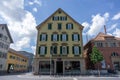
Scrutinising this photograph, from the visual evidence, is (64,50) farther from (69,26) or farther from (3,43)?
(3,43)

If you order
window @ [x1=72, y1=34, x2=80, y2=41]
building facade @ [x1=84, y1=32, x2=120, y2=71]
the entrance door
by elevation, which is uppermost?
window @ [x1=72, y1=34, x2=80, y2=41]

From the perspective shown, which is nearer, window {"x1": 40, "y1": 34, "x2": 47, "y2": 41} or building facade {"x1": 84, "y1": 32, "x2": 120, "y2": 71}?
window {"x1": 40, "y1": 34, "x2": 47, "y2": 41}

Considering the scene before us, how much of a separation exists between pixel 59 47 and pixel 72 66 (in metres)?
6.33

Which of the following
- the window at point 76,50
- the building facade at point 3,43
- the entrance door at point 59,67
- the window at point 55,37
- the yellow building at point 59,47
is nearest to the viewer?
the yellow building at point 59,47

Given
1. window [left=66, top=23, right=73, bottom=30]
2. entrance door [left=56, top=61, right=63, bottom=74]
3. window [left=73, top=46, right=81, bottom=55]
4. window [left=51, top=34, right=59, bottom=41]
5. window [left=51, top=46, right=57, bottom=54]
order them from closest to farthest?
1. entrance door [left=56, top=61, right=63, bottom=74]
2. window [left=51, top=46, right=57, bottom=54]
3. window [left=73, top=46, right=81, bottom=55]
4. window [left=51, top=34, right=59, bottom=41]
5. window [left=66, top=23, right=73, bottom=30]

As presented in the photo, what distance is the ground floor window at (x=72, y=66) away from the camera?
35562 mm

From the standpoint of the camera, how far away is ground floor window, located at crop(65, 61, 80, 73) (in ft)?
117

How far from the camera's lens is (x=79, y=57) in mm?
35938

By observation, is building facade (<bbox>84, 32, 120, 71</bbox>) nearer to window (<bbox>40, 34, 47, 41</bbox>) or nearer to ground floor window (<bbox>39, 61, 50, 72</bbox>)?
ground floor window (<bbox>39, 61, 50, 72</bbox>)

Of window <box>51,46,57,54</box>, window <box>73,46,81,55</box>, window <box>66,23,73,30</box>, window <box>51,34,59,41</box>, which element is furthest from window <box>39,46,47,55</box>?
window <box>66,23,73,30</box>

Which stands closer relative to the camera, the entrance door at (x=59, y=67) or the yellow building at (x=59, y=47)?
the yellow building at (x=59, y=47)

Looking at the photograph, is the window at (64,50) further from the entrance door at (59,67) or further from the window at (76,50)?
the entrance door at (59,67)

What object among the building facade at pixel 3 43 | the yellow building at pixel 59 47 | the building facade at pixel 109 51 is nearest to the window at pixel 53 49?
the yellow building at pixel 59 47

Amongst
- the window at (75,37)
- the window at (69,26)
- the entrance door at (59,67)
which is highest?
the window at (69,26)
